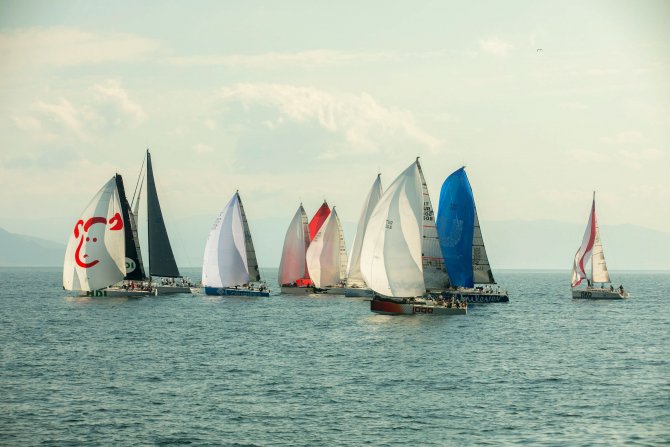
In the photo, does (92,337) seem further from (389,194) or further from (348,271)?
(348,271)

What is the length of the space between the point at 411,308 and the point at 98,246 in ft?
127

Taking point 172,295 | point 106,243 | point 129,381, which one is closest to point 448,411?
point 129,381

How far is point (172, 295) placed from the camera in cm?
12762

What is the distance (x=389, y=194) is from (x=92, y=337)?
28.0m

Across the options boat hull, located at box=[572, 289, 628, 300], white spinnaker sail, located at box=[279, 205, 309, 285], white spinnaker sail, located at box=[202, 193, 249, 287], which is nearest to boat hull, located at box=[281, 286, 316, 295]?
white spinnaker sail, located at box=[279, 205, 309, 285]

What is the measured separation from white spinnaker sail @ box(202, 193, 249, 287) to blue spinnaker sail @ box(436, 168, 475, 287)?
24.4 meters

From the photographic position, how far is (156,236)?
118m

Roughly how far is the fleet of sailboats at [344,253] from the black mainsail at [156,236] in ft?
0.41

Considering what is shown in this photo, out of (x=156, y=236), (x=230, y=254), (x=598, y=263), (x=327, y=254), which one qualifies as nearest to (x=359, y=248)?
(x=327, y=254)

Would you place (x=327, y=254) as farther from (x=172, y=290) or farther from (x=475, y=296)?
(x=475, y=296)

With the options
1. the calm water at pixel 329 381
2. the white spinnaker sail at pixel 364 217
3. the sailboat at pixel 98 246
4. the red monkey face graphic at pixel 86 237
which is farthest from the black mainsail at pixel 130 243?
the white spinnaker sail at pixel 364 217

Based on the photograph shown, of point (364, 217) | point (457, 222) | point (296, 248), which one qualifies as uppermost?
point (364, 217)

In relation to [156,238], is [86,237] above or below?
below

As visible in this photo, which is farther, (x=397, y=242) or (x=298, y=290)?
(x=298, y=290)
